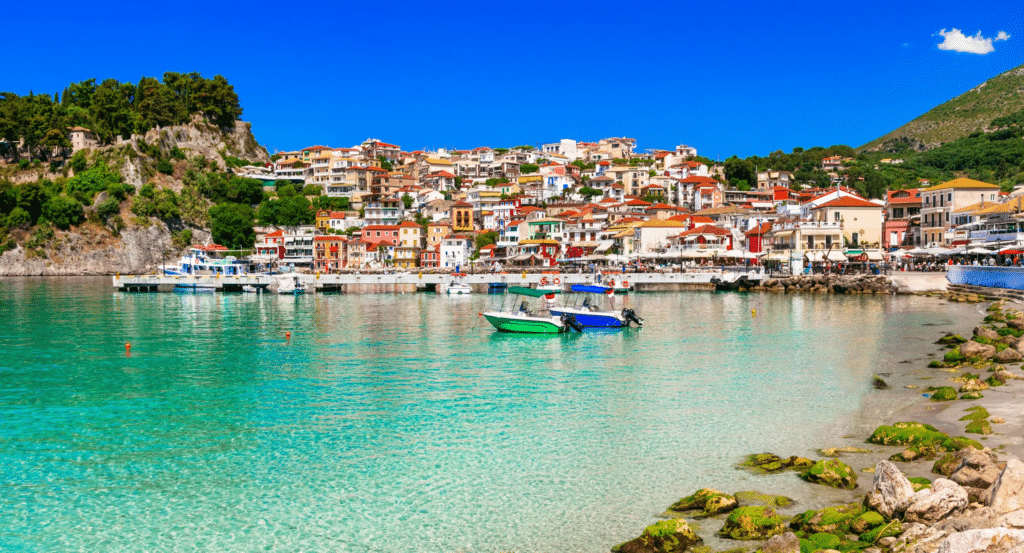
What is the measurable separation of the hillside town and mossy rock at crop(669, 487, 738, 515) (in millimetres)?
42172

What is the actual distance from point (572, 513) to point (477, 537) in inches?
58.3

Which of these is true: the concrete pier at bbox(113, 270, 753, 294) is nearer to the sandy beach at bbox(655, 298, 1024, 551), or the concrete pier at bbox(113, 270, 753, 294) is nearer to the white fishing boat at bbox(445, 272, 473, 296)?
the white fishing boat at bbox(445, 272, 473, 296)

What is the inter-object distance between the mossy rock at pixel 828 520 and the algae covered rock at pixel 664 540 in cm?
130

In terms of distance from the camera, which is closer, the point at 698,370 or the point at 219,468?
the point at 219,468

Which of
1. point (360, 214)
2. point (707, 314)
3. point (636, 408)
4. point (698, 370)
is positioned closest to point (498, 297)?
point (707, 314)

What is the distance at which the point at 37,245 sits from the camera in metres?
90.9

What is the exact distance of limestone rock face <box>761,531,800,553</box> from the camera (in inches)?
316

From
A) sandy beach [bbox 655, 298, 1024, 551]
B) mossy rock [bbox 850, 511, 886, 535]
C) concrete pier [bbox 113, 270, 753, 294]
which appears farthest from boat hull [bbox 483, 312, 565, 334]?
concrete pier [bbox 113, 270, 753, 294]

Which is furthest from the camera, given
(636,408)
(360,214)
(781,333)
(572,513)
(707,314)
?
(360,214)

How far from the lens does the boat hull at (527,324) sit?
30297mm

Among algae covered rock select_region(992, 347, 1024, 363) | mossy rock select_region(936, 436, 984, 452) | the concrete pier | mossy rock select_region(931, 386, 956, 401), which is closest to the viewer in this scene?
mossy rock select_region(936, 436, 984, 452)

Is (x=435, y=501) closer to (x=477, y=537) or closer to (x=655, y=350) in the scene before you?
(x=477, y=537)

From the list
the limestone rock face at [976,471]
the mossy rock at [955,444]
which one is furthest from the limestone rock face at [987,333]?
the limestone rock face at [976,471]

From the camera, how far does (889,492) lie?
29.6 ft
